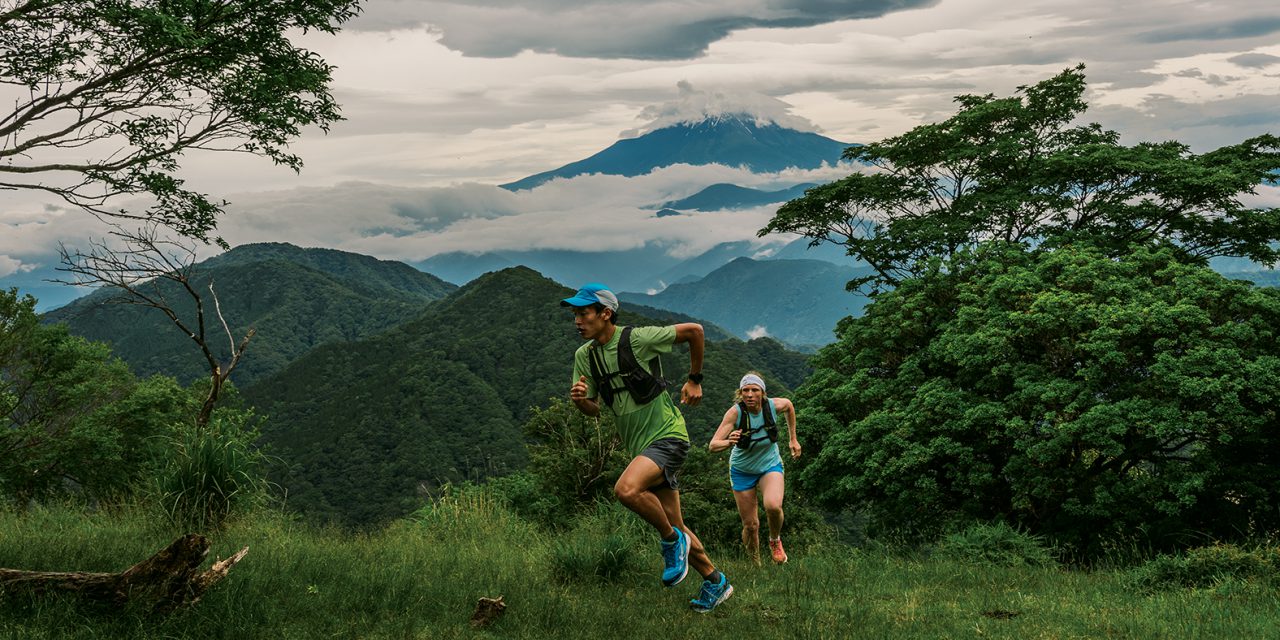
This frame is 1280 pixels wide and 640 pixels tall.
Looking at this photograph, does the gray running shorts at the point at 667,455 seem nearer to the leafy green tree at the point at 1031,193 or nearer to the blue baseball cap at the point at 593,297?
the blue baseball cap at the point at 593,297

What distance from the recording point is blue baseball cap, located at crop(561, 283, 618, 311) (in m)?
5.38

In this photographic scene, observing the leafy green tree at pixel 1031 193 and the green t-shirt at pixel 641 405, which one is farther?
the leafy green tree at pixel 1031 193

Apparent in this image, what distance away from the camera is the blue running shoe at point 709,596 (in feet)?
18.5

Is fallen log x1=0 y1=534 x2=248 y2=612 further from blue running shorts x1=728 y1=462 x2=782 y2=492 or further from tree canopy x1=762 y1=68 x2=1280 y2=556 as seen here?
tree canopy x1=762 y1=68 x2=1280 y2=556

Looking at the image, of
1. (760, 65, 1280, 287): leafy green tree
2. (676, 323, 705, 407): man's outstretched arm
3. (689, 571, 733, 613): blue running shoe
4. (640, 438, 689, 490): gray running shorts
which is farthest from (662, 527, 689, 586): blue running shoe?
(760, 65, 1280, 287): leafy green tree

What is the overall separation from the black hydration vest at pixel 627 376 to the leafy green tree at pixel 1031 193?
17.8m

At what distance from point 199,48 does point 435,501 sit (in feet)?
19.7

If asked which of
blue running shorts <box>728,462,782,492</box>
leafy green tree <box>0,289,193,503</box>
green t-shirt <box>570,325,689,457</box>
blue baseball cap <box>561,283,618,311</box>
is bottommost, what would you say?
leafy green tree <box>0,289,193,503</box>

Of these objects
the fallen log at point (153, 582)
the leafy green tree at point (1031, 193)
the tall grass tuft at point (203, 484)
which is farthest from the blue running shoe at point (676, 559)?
the leafy green tree at point (1031, 193)

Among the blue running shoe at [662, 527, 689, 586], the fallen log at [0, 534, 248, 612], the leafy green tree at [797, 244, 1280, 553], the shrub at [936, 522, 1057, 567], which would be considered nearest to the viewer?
the fallen log at [0, 534, 248, 612]

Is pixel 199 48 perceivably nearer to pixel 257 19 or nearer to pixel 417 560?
pixel 257 19

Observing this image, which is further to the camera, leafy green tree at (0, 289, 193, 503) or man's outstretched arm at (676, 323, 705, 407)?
leafy green tree at (0, 289, 193, 503)

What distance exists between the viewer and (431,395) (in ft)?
382

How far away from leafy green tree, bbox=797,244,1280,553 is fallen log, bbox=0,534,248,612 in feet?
45.7
